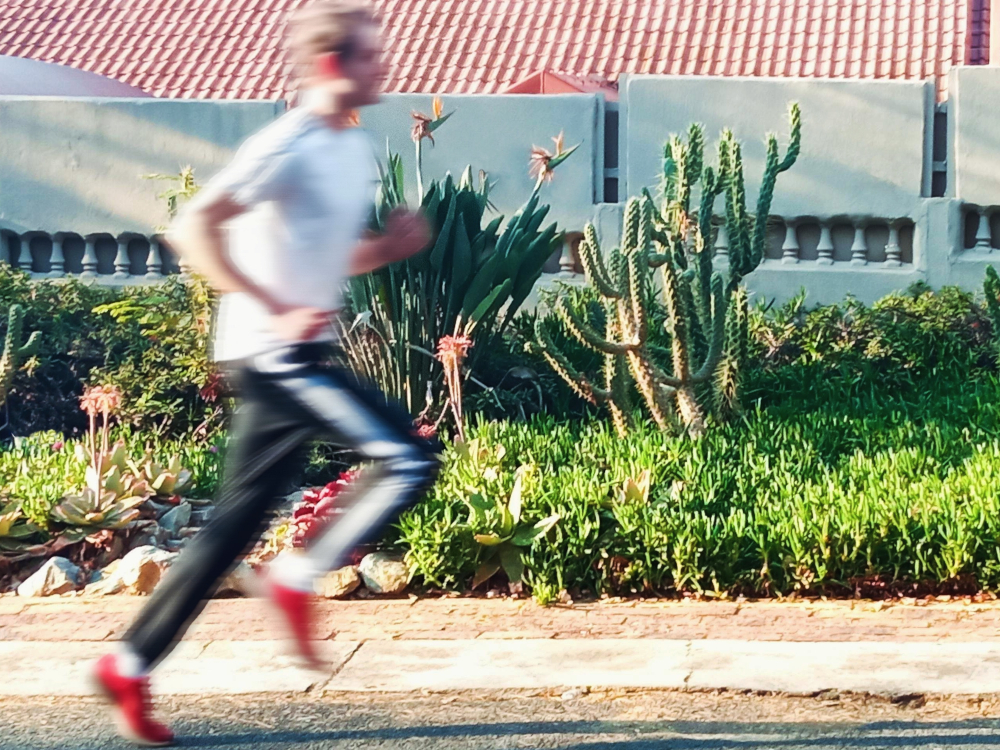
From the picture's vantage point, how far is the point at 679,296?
681 cm

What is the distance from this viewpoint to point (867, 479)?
5898 millimetres

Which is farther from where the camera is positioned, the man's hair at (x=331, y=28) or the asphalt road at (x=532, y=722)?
the asphalt road at (x=532, y=722)

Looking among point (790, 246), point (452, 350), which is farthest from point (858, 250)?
point (452, 350)

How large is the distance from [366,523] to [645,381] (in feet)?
11.9

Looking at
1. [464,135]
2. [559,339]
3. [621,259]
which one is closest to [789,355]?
[559,339]

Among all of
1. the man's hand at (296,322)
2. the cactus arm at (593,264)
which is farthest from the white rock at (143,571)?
the man's hand at (296,322)

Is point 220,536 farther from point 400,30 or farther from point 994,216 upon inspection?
point 400,30

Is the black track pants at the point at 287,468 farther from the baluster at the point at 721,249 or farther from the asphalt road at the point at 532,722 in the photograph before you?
the baluster at the point at 721,249

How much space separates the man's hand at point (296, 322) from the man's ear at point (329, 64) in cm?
57

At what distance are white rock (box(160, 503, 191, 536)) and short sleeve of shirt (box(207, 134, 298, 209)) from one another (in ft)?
11.1

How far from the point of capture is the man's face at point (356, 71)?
129 inches

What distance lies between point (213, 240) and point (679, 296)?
396 cm

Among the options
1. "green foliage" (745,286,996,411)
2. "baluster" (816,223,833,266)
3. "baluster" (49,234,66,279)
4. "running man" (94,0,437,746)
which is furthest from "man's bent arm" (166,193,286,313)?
"baluster" (49,234,66,279)

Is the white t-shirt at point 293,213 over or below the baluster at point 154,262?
over
